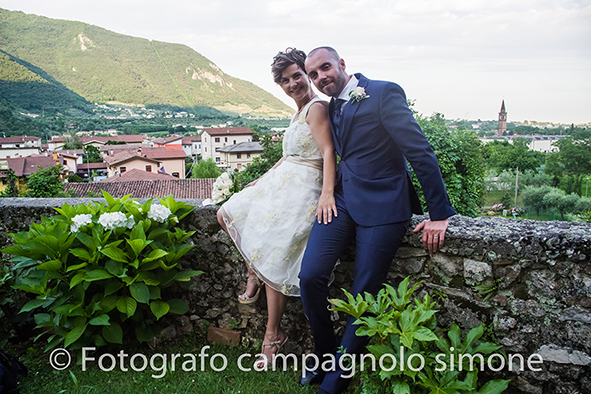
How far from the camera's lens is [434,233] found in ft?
6.26

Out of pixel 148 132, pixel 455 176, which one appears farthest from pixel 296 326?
pixel 148 132

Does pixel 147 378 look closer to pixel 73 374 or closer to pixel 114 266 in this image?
pixel 73 374

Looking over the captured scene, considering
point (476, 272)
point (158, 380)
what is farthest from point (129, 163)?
point (476, 272)

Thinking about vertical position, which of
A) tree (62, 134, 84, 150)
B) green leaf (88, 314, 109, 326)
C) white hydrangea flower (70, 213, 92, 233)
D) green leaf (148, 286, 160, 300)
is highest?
white hydrangea flower (70, 213, 92, 233)

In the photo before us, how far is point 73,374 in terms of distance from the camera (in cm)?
225

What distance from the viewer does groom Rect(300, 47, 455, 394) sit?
6.16 ft

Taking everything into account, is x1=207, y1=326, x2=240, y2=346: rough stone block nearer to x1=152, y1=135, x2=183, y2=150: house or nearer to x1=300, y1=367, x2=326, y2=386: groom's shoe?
x1=300, y1=367, x2=326, y2=386: groom's shoe

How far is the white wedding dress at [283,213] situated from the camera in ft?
7.06

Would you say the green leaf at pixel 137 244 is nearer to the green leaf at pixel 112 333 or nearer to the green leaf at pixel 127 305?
the green leaf at pixel 127 305

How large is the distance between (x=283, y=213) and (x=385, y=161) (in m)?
0.63

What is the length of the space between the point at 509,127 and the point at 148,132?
9054 centimetres

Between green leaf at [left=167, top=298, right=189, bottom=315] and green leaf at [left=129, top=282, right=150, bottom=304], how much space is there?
0.93ft

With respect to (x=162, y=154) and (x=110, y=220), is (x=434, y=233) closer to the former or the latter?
(x=110, y=220)

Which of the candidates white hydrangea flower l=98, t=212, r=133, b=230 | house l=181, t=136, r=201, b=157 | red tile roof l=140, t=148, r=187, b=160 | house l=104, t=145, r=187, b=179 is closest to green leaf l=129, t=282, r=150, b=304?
white hydrangea flower l=98, t=212, r=133, b=230
